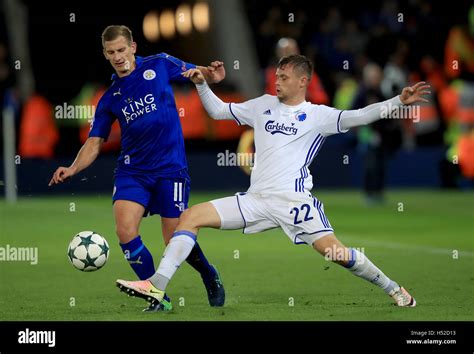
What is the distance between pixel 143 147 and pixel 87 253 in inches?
33.3

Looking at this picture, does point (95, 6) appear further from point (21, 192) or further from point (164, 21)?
point (21, 192)

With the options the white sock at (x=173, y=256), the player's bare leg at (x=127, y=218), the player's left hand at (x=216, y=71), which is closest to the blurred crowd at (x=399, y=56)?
the player's left hand at (x=216, y=71)

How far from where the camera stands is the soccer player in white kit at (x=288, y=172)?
8742 mm

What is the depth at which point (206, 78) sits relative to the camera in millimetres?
9062

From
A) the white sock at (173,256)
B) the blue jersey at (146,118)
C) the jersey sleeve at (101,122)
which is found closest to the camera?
the white sock at (173,256)

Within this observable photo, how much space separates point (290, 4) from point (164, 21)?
282 centimetres

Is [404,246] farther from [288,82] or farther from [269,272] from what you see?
[288,82]

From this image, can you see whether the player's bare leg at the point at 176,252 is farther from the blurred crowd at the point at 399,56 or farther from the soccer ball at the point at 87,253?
the blurred crowd at the point at 399,56

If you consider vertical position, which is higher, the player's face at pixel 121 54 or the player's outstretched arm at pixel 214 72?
the player's face at pixel 121 54

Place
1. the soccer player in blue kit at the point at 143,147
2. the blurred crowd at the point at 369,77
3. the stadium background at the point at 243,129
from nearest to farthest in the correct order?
1. the soccer player in blue kit at the point at 143,147
2. the stadium background at the point at 243,129
3. the blurred crowd at the point at 369,77

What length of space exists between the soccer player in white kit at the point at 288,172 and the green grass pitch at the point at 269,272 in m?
0.48

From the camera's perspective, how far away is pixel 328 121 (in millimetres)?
8867

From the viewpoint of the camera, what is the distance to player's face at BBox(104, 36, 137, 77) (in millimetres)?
8906

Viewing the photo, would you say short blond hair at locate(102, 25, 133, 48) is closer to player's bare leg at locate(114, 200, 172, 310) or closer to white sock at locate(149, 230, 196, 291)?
player's bare leg at locate(114, 200, 172, 310)
